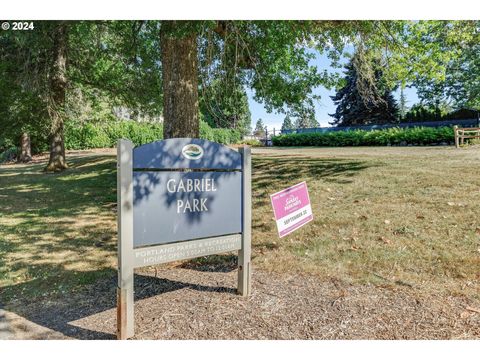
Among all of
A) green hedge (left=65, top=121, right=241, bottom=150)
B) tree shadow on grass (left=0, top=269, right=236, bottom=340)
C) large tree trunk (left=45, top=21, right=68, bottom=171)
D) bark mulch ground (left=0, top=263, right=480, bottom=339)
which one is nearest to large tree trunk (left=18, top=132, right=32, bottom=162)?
green hedge (left=65, top=121, right=241, bottom=150)

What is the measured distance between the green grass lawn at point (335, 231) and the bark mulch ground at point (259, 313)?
0.27m

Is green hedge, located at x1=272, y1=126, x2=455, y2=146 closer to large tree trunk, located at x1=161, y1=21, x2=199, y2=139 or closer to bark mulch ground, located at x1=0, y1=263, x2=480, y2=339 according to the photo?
large tree trunk, located at x1=161, y1=21, x2=199, y2=139

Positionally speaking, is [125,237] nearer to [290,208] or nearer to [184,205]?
[184,205]

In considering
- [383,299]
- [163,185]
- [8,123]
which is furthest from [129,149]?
[8,123]

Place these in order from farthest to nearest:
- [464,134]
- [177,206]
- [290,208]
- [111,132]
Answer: [464,134]
[111,132]
[290,208]
[177,206]

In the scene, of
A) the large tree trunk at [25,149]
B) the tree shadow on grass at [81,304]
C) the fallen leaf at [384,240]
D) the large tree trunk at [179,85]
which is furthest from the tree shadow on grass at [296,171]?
the large tree trunk at [25,149]

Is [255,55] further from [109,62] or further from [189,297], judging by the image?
[109,62]

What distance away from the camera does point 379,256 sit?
12.0 feet

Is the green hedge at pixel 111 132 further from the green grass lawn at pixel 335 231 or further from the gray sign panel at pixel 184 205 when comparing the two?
the gray sign panel at pixel 184 205

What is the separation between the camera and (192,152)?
2592 mm

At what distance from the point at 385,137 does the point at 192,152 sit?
12865mm

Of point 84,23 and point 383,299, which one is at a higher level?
point 84,23

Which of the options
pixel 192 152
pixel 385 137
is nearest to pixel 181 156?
pixel 192 152
